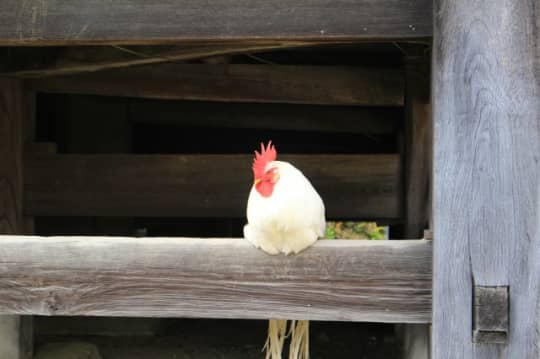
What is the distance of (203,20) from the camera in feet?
4.86

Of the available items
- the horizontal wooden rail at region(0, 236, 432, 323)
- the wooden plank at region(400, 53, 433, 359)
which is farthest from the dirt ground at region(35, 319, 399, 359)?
the horizontal wooden rail at region(0, 236, 432, 323)

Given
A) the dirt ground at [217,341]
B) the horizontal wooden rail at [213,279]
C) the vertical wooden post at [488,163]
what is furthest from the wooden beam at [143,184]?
the vertical wooden post at [488,163]

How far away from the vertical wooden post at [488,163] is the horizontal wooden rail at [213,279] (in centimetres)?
12

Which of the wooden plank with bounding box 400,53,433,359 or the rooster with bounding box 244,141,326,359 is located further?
the wooden plank with bounding box 400,53,433,359

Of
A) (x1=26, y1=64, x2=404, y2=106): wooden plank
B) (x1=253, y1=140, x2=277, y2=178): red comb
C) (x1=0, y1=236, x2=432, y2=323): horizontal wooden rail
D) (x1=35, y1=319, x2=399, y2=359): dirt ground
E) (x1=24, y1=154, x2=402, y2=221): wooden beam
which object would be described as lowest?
(x1=35, y1=319, x2=399, y2=359): dirt ground

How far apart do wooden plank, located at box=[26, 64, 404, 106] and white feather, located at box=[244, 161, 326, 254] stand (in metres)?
1.22

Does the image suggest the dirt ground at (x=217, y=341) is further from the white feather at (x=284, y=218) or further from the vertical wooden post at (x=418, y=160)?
the white feather at (x=284, y=218)

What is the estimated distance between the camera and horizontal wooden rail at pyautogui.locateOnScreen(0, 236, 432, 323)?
1.52m

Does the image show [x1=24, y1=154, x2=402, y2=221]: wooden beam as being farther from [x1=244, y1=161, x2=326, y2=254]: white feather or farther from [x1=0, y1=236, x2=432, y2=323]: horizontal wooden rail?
[x1=0, y1=236, x2=432, y2=323]: horizontal wooden rail

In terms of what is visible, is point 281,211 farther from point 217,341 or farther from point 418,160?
point 217,341

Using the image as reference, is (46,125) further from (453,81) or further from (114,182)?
(453,81)

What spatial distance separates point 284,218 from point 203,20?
21.0 inches

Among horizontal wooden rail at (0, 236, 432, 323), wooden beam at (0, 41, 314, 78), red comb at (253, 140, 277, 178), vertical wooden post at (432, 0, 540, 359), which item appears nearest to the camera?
vertical wooden post at (432, 0, 540, 359)

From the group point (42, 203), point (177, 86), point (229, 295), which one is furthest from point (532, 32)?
point (42, 203)
